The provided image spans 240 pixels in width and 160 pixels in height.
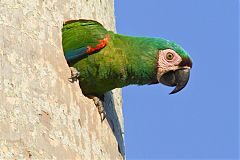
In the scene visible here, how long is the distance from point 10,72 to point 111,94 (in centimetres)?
177

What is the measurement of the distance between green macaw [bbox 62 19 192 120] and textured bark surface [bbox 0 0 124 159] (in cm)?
32

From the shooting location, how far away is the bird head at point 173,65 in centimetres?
478

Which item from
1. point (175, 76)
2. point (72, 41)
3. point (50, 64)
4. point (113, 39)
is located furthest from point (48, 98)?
point (175, 76)

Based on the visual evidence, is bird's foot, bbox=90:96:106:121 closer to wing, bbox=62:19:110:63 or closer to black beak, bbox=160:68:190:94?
wing, bbox=62:19:110:63

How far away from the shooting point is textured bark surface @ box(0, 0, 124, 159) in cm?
315

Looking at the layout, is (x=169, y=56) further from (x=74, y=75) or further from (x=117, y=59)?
(x=74, y=75)

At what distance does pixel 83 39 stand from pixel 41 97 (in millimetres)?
1229

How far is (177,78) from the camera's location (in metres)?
4.88

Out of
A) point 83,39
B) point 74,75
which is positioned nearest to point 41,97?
point 74,75

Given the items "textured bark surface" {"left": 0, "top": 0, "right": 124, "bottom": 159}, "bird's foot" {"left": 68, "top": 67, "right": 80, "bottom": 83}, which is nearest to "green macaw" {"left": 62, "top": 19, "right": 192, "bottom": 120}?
"bird's foot" {"left": 68, "top": 67, "right": 80, "bottom": 83}

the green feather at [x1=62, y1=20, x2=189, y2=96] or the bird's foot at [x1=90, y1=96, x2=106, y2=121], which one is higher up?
the green feather at [x1=62, y1=20, x2=189, y2=96]

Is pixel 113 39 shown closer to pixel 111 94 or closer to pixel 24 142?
pixel 111 94

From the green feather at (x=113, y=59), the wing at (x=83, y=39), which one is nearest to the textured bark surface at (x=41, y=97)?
the wing at (x=83, y=39)

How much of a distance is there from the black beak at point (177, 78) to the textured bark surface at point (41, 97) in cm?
82
